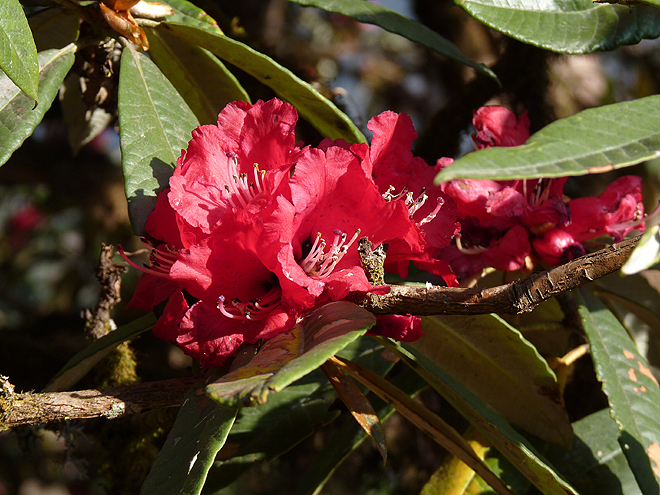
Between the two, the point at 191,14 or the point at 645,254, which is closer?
the point at 645,254

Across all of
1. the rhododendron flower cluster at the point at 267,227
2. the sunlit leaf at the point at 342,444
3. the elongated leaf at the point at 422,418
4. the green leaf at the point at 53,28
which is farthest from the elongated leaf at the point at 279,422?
the green leaf at the point at 53,28

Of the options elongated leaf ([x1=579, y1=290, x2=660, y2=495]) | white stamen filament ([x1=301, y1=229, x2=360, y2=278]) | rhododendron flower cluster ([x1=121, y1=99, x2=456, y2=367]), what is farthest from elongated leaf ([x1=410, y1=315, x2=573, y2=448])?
white stamen filament ([x1=301, y1=229, x2=360, y2=278])

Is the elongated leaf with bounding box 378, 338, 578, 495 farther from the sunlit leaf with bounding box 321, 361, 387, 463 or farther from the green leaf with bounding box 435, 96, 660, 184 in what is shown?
the green leaf with bounding box 435, 96, 660, 184

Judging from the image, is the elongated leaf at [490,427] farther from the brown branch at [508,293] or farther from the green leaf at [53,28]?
the green leaf at [53,28]

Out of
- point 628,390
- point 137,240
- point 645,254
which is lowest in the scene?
point 137,240

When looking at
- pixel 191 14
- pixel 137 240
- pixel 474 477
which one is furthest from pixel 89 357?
pixel 137 240

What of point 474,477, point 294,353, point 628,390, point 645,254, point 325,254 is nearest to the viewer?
point 645,254

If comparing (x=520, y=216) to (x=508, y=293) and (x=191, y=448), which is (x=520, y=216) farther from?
(x=191, y=448)
